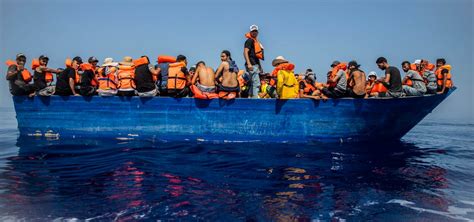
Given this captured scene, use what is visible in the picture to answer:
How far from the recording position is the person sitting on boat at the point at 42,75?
1110 centimetres

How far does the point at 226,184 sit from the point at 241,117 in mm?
4513

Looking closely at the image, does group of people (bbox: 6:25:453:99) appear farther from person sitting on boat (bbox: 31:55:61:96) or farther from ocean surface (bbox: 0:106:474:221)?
ocean surface (bbox: 0:106:474:221)

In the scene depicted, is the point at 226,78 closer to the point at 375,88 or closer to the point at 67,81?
the point at 375,88

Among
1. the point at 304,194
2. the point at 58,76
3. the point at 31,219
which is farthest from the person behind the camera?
the point at 58,76

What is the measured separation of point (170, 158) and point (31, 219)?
4.16 meters

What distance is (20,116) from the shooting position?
38.4 ft

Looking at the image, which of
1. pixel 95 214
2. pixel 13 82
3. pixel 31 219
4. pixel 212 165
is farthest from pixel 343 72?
pixel 13 82

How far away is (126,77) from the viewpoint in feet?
34.8

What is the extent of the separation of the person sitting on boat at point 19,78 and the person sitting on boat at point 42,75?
0.30 metres

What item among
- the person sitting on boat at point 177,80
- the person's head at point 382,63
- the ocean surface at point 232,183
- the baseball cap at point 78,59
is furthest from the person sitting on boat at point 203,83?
the person's head at point 382,63

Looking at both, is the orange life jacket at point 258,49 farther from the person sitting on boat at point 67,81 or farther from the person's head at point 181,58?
the person sitting on boat at point 67,81

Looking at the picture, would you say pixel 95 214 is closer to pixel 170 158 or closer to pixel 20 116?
pixel 170 158

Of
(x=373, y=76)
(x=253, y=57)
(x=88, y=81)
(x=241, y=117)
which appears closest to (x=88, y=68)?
(x=88, y=81)

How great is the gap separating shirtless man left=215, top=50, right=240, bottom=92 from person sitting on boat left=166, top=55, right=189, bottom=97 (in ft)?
3.86
